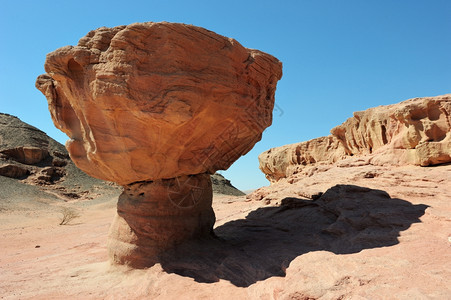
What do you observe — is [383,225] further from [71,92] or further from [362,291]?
[71,92]

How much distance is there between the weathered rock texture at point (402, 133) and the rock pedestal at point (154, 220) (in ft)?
16.3

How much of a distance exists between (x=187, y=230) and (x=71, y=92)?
304 cm

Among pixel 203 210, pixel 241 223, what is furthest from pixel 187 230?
pixel 241 223

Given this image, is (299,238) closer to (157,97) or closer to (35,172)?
(157,97)

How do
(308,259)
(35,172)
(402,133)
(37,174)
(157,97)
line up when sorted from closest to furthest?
(308,259), (157,97), (402,133), (37,174), (35,172)

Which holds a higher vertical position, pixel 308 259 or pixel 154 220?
pixel 154 220

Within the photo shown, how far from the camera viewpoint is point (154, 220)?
5.02m

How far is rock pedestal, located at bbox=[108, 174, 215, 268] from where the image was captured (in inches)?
197

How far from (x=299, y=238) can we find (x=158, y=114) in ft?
10.5

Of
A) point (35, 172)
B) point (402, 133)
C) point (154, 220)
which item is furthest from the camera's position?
point (35, 172)

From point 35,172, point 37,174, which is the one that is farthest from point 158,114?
point 35,172

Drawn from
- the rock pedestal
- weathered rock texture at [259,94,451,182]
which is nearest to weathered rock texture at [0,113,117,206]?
the rock pedestal

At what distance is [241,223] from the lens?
691cm

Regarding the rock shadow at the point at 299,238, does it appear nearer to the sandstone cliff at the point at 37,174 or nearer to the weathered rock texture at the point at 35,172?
the sandstone cliff at the point at 37,174
